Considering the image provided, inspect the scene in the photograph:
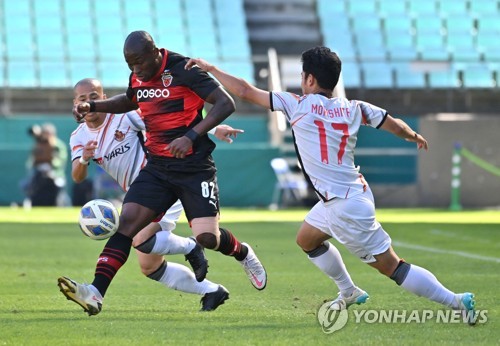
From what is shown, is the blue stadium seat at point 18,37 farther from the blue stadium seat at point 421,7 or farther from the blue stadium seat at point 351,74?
the blue stadium seat at point 421,7

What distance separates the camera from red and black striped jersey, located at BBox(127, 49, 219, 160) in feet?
26.3

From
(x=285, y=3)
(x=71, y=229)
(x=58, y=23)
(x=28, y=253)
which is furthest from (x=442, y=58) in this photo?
(x=28, y=253)

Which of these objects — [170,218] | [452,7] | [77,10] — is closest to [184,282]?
[170,218]

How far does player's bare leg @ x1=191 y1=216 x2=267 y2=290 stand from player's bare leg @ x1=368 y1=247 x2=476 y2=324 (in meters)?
1.26

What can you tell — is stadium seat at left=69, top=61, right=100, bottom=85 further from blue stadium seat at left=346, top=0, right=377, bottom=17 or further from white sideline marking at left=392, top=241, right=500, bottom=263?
white sideline marking at left=392, top=241, right=500, bottom=263

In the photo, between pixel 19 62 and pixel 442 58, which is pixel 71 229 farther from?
pixel 442 58

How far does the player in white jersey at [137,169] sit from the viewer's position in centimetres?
849

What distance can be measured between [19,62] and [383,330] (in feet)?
73.2

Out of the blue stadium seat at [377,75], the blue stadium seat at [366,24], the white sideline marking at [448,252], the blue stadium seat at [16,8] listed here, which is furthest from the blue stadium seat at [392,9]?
the white sideline marking at [448,252]

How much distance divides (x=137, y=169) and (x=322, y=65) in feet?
6.93

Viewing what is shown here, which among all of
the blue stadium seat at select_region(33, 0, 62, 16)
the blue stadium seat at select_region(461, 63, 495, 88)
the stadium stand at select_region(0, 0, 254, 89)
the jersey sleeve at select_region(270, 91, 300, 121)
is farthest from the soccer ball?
the blue stadium seat at select_region(33, 0, 62, 16)

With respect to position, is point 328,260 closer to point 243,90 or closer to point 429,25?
point 243,90

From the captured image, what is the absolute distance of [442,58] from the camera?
30578 mm

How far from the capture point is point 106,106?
8305 millimetres
